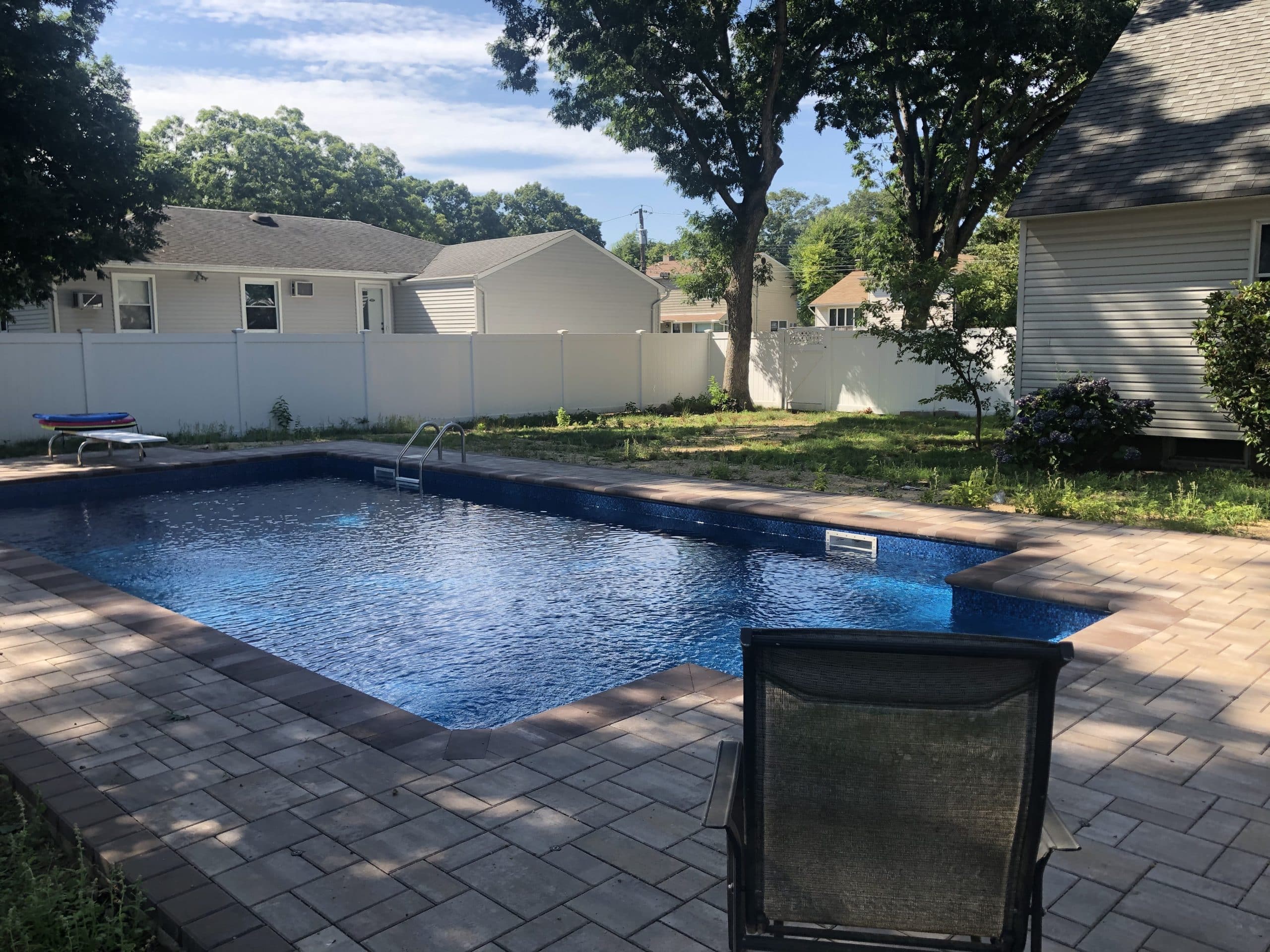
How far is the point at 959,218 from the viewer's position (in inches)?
755

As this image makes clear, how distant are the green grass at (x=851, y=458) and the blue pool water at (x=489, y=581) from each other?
1.62 metres

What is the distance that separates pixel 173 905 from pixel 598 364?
55.7 feet

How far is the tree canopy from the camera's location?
3834cm

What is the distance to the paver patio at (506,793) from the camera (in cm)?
247

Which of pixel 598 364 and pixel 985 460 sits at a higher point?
pixel 598 364

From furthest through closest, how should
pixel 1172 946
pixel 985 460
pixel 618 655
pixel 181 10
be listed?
pixel 181 10
pixel 985 460
pixel 618 655
pixel 1172 946

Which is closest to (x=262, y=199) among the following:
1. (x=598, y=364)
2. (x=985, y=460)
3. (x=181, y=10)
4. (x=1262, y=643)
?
(x=181, y=10)

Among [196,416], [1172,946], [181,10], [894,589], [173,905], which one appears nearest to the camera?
[1172,946]

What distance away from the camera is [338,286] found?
70.2ft

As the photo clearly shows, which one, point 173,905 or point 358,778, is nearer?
point 173,905

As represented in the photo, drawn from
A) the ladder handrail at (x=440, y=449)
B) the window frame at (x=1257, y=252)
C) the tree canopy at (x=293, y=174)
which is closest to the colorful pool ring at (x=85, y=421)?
the ladder handrail at (x=440, y=449)

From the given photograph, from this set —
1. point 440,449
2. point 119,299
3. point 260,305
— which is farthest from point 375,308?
point 440,449

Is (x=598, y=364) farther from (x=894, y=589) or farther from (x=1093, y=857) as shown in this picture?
(x=1093, y=857)

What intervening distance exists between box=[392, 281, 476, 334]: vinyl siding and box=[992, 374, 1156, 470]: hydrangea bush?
14.0 meters
